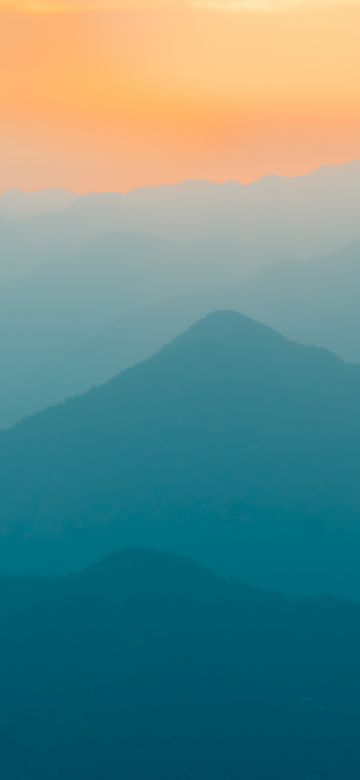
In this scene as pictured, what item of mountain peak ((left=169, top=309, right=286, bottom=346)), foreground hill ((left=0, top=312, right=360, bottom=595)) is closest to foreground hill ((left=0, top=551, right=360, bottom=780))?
foreground hill ((left=0, top=312, right=360, bottom=595))

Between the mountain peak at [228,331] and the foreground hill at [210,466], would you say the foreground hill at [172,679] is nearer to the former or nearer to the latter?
the foreground hill at [210,466]

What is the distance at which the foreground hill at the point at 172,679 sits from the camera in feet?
226

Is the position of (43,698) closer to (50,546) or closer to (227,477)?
(50,546)

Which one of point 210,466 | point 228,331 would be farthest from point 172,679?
point 228,331

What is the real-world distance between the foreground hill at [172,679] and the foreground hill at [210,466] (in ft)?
18.4

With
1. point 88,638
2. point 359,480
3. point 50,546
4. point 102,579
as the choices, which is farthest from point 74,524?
point 359,480

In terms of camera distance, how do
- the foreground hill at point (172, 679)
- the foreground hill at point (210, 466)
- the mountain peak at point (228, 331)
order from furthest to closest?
the mountain peak at point (228, 331)
the foreground hill at point (210, 466)
the foreground hill at point (172, 679)

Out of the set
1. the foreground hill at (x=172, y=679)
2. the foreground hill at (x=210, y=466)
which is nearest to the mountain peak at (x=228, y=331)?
the foreground hill at (x=210, y=466)

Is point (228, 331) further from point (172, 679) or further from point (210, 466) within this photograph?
point (172, 679)

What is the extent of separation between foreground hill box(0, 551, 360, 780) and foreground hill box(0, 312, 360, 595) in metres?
5.61

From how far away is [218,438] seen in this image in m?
101

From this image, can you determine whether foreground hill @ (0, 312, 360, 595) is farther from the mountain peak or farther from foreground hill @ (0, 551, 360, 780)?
foreground hill @ (0, 551, 360, 780)

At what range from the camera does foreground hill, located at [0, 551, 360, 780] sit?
68812 mm

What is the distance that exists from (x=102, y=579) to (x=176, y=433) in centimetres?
2060
